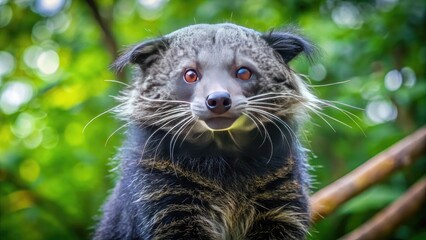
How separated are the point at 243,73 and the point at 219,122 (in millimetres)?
402

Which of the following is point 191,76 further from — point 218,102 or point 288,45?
point 288,45

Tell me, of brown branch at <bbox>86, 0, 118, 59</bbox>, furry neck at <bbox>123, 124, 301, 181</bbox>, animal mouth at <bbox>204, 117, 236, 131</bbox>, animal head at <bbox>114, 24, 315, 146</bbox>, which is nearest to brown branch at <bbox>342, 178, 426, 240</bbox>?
furry neck at <bbox>123, 124, 301, 181</bbox>

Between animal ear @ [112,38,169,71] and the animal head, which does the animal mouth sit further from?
animal ear @ [112,38,169,71]

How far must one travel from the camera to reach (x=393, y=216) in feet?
17.5

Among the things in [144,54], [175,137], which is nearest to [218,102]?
[175,137]

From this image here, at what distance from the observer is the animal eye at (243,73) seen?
165 inches

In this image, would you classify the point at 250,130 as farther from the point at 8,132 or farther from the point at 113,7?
the point at 8,132

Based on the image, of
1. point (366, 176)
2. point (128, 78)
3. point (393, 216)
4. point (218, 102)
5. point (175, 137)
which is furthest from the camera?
point (128, 78)

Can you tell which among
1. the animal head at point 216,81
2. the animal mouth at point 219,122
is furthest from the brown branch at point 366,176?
the animal mouth at point 219,122

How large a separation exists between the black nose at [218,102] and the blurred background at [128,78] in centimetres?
218

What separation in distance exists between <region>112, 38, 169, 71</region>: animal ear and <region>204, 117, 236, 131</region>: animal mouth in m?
0.75

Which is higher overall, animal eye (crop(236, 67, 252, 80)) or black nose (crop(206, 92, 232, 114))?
animal eye (crop(236, 67, 252, 80))

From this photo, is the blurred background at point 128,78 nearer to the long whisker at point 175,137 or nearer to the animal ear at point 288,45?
the animal ear at point 288,45

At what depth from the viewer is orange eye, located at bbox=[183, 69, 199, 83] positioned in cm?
418
